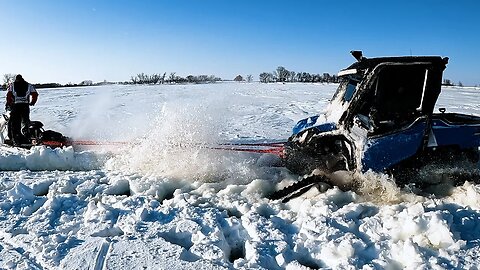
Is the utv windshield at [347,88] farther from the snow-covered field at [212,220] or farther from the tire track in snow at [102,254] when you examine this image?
the tire track in snow at [102,254]

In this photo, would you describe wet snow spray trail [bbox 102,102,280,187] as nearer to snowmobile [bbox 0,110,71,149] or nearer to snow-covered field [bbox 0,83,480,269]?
snow-covered field [bbox 0,83,480,269]

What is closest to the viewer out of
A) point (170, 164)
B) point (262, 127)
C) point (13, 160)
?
point (170, 164)

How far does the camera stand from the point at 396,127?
4980 millimetres

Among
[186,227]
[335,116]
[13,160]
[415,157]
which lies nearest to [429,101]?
[415,157]

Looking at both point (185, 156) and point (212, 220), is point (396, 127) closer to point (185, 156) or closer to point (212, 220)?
point (212, 220)

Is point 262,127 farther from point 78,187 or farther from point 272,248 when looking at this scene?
point 272,248

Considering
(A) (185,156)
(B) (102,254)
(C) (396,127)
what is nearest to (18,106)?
(A) (185,156)

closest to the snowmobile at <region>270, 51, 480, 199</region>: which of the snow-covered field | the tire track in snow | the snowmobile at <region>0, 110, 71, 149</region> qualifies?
the snow-covered field

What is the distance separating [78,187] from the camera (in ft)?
18.6

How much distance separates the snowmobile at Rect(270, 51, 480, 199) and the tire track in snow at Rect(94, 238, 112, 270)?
2.27 metres

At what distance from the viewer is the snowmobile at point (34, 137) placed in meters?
8.58

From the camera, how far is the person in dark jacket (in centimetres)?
921

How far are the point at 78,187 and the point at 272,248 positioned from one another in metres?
3.21

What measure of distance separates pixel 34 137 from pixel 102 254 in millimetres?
6314
